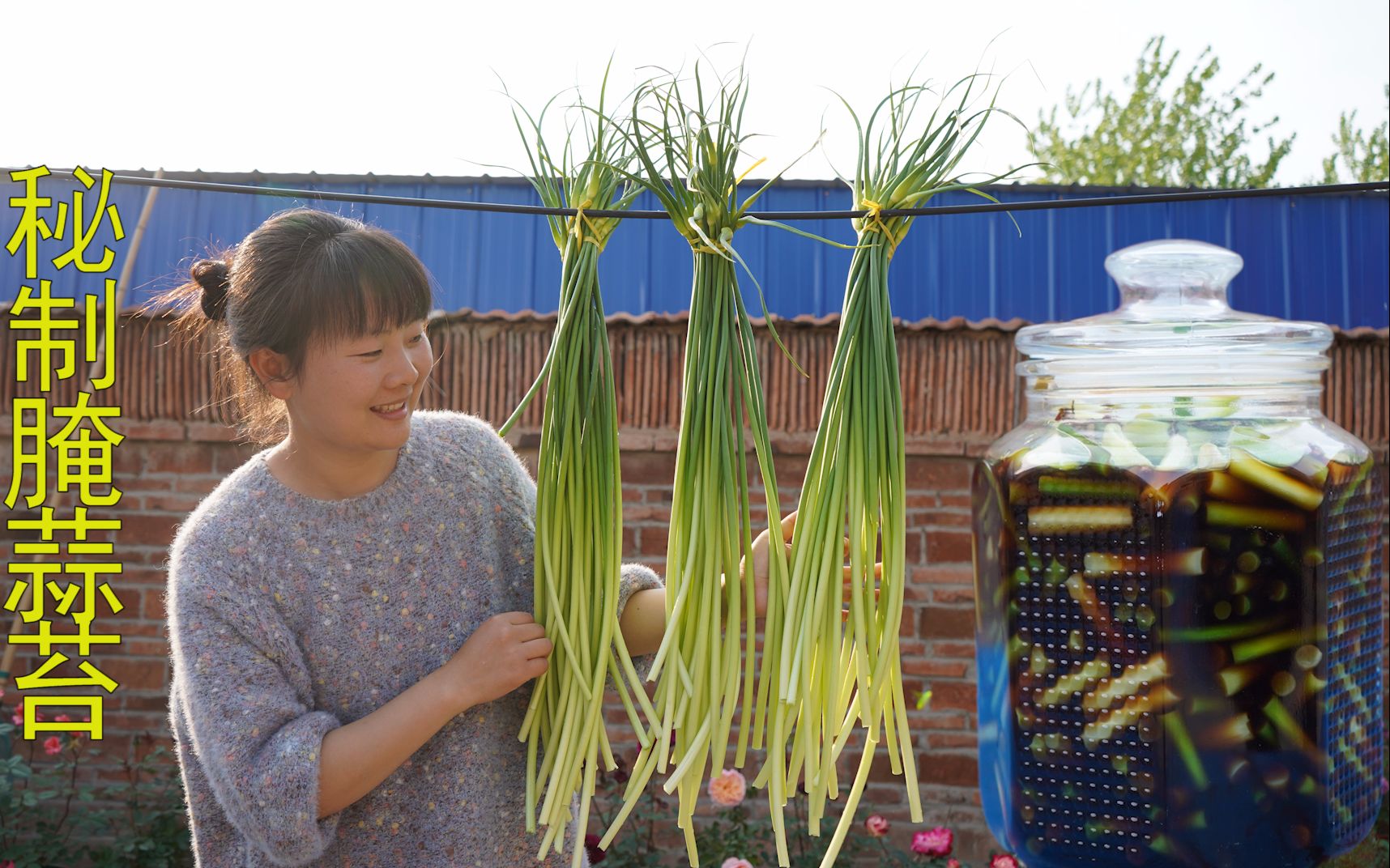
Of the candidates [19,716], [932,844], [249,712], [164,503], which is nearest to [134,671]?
[19,716]

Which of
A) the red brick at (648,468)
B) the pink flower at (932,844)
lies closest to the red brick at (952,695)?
the pink flower at (932,844)

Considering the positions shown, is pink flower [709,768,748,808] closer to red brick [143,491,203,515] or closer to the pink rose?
red brick [143,491,203,515]

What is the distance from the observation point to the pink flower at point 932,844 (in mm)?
2170

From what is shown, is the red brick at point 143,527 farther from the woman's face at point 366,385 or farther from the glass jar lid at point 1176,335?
the glass jar lid at point 1176,335

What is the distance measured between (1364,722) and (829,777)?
0.49 m

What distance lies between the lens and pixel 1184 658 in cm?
88

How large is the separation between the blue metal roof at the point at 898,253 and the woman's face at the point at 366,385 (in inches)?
74.6

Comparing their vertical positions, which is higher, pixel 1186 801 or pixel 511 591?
pixel 511 591

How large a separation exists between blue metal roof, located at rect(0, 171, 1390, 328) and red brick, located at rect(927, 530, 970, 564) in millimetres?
582

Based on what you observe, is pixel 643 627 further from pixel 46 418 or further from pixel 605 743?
pixel 46 418

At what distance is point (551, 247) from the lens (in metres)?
2.86

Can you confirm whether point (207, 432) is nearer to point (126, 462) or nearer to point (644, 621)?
point (126, 462)

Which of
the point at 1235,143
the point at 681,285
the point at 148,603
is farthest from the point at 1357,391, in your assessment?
the point at 1235,143

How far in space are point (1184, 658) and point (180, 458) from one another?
99.0 inches
